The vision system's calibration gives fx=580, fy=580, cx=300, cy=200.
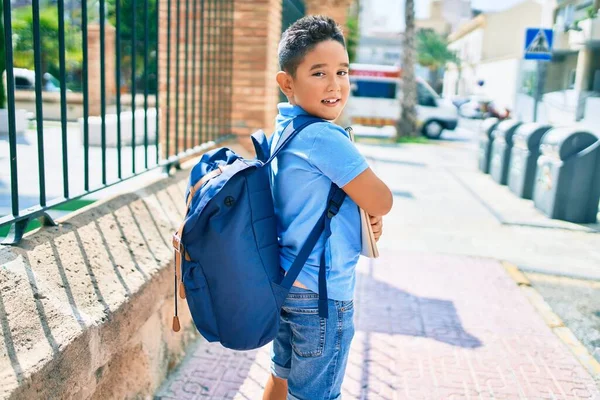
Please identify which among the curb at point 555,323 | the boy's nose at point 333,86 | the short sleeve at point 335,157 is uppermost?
the boy's nose at point 333,86

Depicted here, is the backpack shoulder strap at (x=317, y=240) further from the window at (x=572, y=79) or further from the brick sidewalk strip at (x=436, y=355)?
the window at (x=572, y=79)

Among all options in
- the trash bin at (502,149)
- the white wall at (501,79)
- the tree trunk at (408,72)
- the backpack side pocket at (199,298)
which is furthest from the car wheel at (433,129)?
the backpack side pocket at (199,298)

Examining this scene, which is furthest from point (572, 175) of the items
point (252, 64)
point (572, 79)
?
point (572, 79)

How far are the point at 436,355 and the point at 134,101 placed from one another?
2.39 metres

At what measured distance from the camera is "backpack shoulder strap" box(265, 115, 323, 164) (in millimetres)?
1937

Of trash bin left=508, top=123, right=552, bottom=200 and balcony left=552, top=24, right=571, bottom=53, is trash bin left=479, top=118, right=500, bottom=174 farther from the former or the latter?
balcony left=552, top=24, right=571, bottom=53

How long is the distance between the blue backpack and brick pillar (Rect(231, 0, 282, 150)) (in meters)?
3.44

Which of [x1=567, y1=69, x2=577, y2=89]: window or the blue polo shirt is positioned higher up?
[x1=567, y1=69, x2=577, y2=89]: window

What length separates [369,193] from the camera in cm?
191

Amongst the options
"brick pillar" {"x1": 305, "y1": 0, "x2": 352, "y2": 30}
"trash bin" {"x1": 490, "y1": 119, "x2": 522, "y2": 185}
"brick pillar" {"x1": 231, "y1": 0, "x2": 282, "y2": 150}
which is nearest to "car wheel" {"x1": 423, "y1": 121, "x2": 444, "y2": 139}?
"trash bin" {"x1": 490, "y1": 119, "x2": 522, "y2": 185}

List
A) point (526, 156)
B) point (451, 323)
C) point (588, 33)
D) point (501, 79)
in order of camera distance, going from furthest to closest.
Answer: point (501, 79)
point (588, 33)
point (526, 156)
point (451, 323)

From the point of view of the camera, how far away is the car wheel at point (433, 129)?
21.1m

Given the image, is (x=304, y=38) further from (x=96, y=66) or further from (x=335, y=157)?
(x=96, y=66)

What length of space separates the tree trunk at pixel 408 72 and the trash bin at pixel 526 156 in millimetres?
10680
